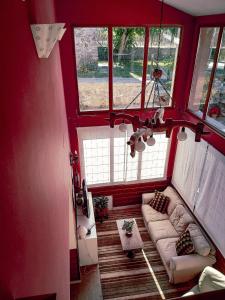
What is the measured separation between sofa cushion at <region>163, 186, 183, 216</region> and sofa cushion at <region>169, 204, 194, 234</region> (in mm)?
133

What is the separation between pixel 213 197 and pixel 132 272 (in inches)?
86.5

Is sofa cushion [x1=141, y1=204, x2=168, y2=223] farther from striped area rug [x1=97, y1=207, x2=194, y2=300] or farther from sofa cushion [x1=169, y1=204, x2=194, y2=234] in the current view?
striped area rug [x1=97, y1=207, x2=194, y2=300]

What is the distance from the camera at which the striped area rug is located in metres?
4.50

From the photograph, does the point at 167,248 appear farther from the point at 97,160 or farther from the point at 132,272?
the point at 97,160

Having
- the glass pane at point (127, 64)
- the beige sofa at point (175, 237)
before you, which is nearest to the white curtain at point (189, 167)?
the beige sofa at point (175, 237)

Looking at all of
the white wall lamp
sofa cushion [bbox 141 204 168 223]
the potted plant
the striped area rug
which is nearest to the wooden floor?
the striped area rug

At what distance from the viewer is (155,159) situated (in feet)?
20.2

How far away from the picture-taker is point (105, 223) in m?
5.98

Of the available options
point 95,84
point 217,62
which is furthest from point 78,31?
point 217,62

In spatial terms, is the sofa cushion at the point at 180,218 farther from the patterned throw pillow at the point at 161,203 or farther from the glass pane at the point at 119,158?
the glass pane at the point at 119,158

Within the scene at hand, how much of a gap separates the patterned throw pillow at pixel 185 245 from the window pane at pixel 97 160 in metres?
2.28

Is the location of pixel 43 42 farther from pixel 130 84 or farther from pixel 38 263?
pixel 130 84

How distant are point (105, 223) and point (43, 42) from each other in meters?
5.00

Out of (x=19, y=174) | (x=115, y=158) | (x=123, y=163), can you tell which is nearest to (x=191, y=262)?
(x=123, y=163)
